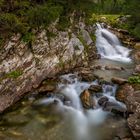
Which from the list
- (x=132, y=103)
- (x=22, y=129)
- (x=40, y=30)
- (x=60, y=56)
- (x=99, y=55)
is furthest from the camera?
(x=99, y=55)

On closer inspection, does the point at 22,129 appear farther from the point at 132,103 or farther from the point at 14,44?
the point at 132,103

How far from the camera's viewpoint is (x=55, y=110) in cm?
1338

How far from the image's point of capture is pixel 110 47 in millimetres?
25156

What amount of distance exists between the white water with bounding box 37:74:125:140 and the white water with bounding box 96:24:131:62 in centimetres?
807

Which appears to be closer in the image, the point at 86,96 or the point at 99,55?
the point at 86,96

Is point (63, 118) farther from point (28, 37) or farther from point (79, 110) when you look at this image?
point (28, 37)

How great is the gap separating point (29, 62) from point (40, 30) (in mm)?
2199

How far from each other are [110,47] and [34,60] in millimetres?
11829

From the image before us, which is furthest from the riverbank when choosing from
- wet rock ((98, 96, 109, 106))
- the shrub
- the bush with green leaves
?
wet rock ((98, 96, 109, 106))

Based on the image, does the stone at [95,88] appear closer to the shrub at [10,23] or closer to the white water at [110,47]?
the shrub at [10,23]

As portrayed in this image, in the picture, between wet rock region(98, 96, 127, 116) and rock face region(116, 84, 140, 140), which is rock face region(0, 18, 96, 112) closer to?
wet rock region(98, 96, 127, 116)

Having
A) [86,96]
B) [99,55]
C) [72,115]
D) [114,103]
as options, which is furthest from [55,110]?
[99,55]

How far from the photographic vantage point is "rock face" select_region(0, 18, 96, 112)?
1311 centimetres

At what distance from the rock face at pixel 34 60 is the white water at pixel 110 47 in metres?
4.87
